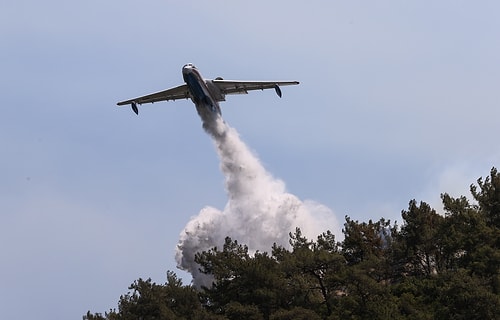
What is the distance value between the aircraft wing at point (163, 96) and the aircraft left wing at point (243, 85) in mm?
5957

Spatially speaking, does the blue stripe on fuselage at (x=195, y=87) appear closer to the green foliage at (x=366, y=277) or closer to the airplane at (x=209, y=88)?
the airplane at (x=209, y=88)

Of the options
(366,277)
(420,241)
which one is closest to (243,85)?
(420,241)

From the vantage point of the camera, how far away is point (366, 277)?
70.9 metres

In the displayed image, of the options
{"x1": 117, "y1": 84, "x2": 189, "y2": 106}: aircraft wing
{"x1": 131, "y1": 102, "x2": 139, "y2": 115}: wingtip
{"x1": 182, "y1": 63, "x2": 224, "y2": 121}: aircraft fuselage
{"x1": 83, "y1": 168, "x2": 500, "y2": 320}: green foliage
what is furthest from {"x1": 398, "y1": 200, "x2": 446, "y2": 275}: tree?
{"x1": 131, "y1": 102, "x2": 139, "y2": 115}: wingtip

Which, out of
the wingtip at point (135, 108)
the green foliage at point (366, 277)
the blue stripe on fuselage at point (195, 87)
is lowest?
the green foliage at point (366, 277)

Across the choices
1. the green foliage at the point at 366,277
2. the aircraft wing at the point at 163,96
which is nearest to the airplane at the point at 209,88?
the aircraft wing at the point at 163,96

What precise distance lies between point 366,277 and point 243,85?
1299 inches

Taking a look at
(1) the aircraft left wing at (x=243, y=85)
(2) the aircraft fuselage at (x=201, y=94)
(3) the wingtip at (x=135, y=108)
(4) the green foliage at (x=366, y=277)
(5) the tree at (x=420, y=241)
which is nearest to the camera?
(4) the green foliage at (x=366, y=277)

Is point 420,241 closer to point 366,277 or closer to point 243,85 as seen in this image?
point 366,277

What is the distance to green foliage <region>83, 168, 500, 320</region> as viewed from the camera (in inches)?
2739

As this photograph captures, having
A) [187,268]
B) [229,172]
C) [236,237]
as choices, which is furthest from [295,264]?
[187,268]

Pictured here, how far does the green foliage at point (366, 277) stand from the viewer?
6956 centimetres

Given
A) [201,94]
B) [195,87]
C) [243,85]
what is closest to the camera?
[195,87]

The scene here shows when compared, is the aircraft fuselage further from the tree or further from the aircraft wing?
the tree
